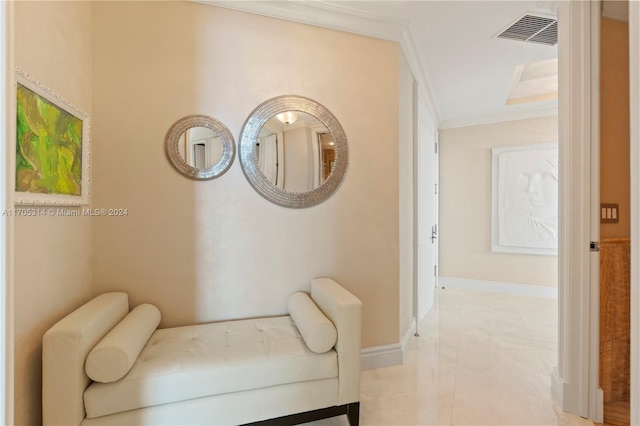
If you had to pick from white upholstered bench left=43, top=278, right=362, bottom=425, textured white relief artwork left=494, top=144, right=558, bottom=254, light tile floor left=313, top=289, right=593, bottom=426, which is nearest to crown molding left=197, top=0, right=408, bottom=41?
white upholstered bench left=43, top=278, right=362, bottom=425

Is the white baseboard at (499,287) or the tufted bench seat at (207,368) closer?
the tufted bench seat at (207,368)

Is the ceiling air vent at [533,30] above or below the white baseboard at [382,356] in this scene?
above

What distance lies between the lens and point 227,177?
2043mm

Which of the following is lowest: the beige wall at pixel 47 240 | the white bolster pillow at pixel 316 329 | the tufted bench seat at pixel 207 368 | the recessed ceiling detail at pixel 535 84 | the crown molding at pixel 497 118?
the tufted bench seat at pixel 207 368

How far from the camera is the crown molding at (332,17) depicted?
2.06 m

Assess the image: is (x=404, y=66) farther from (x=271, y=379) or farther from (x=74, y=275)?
(x=74, y=275)

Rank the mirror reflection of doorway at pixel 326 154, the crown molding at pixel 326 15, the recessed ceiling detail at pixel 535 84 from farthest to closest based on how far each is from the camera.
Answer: the recessed ceiling detail at pixel 535 84, the mirror reflection of doorway at pixel 326 154, the crown molding at pixel 326 15

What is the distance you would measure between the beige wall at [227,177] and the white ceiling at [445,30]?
0.31ft

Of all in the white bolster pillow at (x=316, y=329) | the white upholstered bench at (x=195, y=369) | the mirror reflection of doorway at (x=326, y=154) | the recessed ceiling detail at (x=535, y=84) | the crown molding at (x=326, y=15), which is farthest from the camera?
the recessed ceiling detail at (x=535, y=84)

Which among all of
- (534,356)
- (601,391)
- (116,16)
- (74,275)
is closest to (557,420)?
(601,391)

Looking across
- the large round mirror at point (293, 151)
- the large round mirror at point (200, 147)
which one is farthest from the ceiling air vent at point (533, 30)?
the large round mirror at point (200, 147)

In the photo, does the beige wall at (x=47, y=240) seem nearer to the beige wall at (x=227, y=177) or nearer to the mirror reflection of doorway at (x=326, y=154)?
the beige wall at (x=227, y=177)

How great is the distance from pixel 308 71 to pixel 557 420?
105 inches

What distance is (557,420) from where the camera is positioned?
1.74 m
